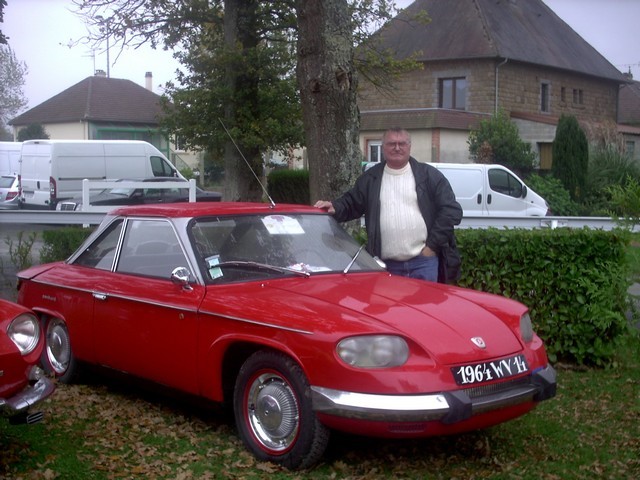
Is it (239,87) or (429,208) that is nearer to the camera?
(429,208)

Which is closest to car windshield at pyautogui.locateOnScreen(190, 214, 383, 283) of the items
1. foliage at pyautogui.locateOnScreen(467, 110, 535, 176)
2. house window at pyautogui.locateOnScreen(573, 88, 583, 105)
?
foliage at pyautogui.locateOnScreen(467, 110, 535, 176)

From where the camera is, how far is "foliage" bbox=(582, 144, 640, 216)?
91.6 ft

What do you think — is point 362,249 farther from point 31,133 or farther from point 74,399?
point 31,133

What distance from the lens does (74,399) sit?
643 cm

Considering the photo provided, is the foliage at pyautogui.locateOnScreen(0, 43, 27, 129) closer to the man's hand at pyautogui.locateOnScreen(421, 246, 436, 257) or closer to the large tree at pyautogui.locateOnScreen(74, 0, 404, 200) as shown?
the large tree at pyautogui.locateOnScreen(74, 0, 404, 200)

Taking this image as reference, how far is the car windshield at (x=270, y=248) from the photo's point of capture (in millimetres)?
5613

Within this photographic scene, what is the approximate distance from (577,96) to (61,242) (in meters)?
38.9

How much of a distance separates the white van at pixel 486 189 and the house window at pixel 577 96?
25.4 metres

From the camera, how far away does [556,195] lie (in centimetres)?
2584

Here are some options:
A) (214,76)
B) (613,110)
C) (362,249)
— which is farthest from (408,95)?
(362,249)

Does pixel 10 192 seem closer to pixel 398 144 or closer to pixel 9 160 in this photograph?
pixel 9 160

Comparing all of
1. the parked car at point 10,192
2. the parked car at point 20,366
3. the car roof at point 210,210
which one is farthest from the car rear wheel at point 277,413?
the parked car at point 10,192

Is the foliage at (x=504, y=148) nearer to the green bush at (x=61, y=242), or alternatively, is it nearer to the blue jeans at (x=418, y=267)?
the green bush at (x=61, y=242)

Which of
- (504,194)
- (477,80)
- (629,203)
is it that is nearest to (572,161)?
(504,194)
